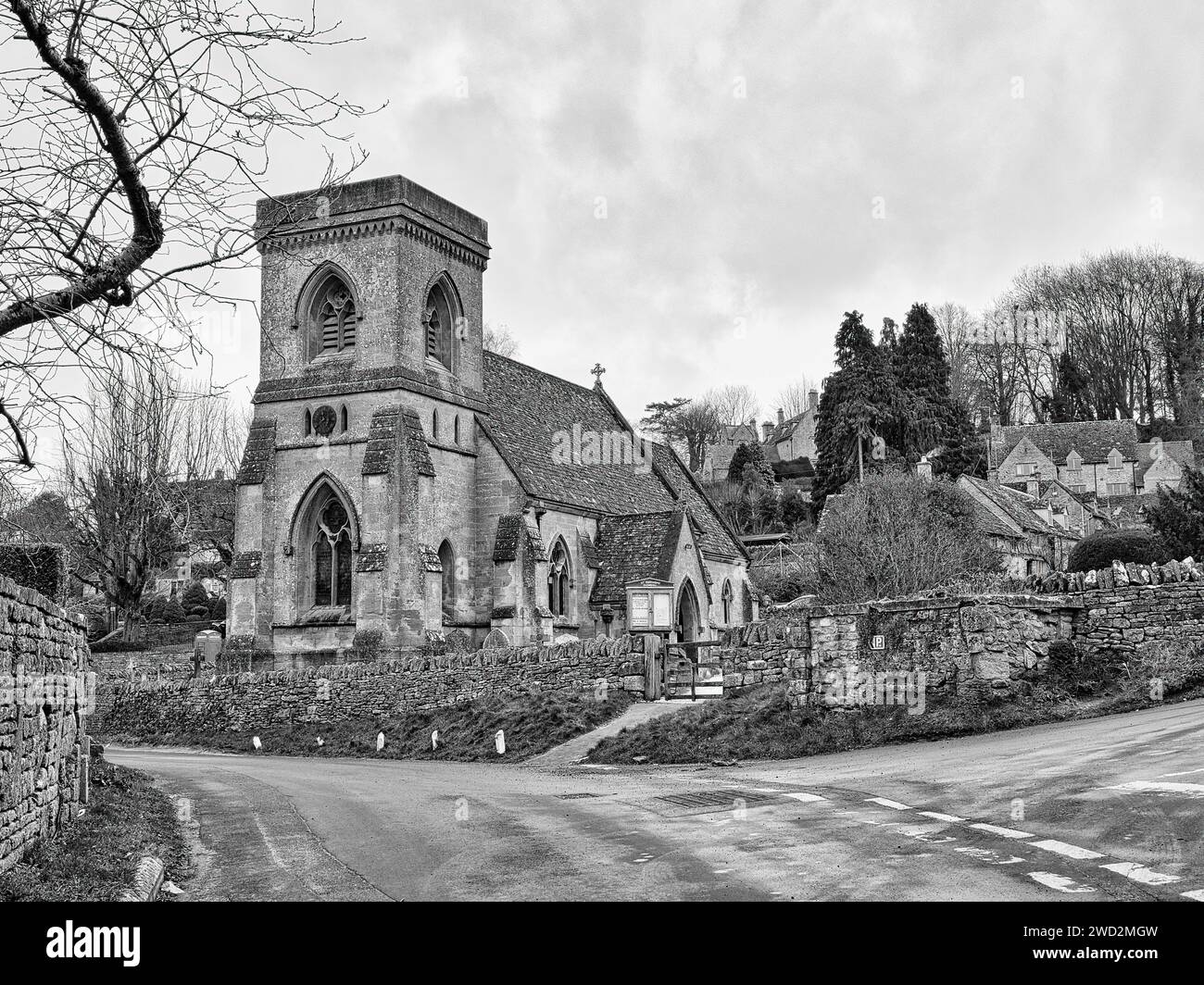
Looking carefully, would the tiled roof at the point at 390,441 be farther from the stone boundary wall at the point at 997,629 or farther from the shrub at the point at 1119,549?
the shrub at the point at 1119,549

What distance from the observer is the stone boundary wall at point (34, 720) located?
9305mm

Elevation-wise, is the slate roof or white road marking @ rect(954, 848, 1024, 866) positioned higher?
the slate roof

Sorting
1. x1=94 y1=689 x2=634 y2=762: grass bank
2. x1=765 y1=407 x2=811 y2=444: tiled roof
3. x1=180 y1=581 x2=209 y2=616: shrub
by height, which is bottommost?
x1=94 y1=689 x2=634 y2=762: grass bank

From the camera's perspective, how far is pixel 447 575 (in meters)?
37.2

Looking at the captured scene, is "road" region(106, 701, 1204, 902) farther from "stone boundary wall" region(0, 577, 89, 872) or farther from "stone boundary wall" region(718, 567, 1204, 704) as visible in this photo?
"stone boundary wall" region(718, 567, 1204, 704)

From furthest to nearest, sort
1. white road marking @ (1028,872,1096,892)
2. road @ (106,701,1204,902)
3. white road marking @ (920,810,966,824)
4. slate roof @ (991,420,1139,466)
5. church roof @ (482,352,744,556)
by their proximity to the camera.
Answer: slate roof @ (991,420,1139,466) < church roof @ (482,352,744,556) < white road marking @ (920,810,966,824) < road @ (106,701,1204,902) < white road marking @ (1028,872,1096,892)

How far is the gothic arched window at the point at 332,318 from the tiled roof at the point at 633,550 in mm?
11405

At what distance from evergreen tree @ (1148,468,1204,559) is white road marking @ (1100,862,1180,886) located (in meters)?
28.1

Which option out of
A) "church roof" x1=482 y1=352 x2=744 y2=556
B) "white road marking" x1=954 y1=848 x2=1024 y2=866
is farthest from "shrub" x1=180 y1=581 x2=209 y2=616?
"white road marking" x1=954 y1=848 x2=1024 y2=866

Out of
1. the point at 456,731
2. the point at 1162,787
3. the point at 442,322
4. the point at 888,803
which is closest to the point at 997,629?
the point at 888,803

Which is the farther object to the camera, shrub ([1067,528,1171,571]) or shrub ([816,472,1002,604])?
shrub ([816,472,1002,604])

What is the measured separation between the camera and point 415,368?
36.5 m

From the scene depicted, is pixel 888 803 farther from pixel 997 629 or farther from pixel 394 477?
pixel 394 477

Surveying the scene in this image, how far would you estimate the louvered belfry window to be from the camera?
36.9 metres
